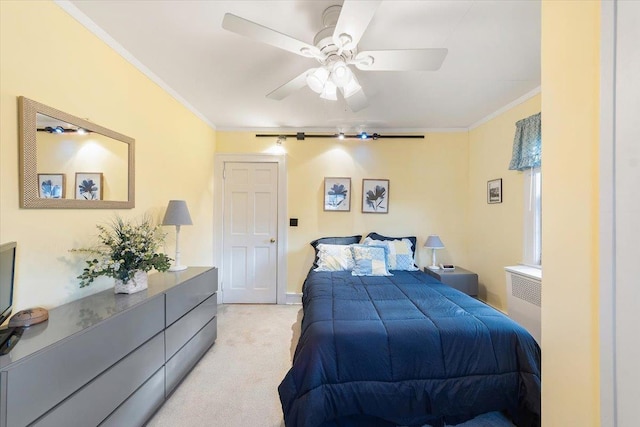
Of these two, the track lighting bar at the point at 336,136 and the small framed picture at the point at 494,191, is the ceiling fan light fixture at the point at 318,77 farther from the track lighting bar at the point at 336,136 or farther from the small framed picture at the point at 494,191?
the small framed picture at the point at 494,191

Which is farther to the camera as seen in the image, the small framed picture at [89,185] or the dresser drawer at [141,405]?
the small framed picture at [89,185]

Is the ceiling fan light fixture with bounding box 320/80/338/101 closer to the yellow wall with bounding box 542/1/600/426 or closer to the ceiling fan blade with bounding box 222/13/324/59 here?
the ceiling fan blade with bounding box 222/13/324/59

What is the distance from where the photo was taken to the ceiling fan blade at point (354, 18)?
1.17m

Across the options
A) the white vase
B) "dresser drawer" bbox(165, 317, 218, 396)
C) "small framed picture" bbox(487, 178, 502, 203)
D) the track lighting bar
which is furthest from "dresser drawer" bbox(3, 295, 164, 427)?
"small framed picture" bbox(487, 178, 502, 203)

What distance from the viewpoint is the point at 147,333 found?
61.9 inches

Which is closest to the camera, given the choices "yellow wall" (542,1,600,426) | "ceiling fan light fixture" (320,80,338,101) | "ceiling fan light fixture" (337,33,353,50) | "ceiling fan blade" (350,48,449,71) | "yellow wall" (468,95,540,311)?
"yellow wall" (542,1,600,426)

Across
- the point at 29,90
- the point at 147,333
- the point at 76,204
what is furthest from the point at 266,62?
the point at 147,333

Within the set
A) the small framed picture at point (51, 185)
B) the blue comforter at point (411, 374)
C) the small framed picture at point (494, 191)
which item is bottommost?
the blue comforter at point (411, 374)

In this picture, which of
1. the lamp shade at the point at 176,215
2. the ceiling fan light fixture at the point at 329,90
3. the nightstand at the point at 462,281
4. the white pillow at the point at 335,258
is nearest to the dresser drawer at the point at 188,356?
the lamp shade at the point at 176,215

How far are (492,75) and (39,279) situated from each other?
11.8 feet

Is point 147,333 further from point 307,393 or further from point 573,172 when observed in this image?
point 573,172

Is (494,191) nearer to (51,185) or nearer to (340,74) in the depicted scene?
(340,74)

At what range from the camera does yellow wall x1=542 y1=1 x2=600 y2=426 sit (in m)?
0.60

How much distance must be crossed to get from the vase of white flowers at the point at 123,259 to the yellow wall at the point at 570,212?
207 centimetres
